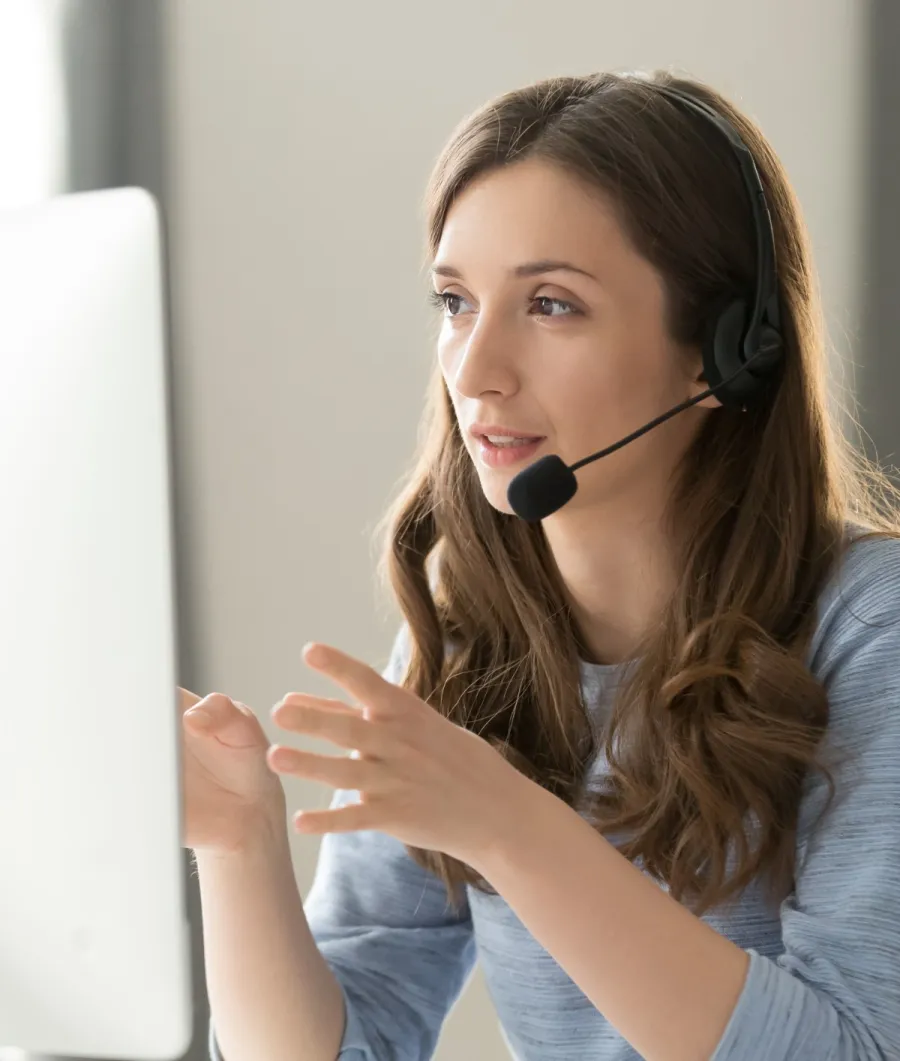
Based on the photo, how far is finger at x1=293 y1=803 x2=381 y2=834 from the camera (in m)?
0.67

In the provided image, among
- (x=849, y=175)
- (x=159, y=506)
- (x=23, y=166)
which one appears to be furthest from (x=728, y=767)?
(x=23, y=166)

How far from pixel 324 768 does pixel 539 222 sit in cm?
55

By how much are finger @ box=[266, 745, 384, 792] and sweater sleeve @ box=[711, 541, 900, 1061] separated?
0.31 meters

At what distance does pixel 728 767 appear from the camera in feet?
3.28

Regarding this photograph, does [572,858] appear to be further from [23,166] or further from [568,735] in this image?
[23,166]

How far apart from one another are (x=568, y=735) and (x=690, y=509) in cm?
24

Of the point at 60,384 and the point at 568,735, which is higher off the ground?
the point at 60,384

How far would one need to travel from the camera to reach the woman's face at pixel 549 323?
1.04 metres

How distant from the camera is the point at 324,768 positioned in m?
0.67

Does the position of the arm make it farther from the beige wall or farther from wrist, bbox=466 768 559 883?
the beige wall

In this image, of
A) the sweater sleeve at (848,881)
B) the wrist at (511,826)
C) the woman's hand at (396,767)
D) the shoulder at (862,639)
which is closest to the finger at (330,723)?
the woman's hand at (396,767)

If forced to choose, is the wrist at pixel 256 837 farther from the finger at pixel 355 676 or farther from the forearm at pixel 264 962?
the finger at pixel 355 676

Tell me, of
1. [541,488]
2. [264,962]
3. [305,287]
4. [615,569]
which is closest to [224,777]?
[264,962]

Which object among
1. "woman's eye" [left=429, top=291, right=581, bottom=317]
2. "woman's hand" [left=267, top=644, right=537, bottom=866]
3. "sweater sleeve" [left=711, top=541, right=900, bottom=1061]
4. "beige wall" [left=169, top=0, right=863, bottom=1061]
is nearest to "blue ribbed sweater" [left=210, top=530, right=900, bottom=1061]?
"sweater sleeve" [left=711, top=541, right=900, bottom=1061]
